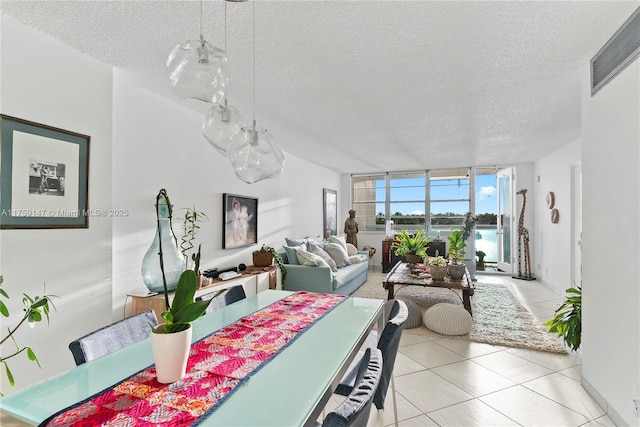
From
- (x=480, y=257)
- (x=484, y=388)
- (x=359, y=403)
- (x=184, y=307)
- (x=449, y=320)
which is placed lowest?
(x=484, y=388)

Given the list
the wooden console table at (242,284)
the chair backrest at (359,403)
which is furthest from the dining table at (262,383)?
the wooden console table at (242,284)

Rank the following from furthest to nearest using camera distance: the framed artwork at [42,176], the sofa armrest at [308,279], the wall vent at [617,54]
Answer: the sofa armrest at [308,279] < the framed artwork at [42,176] < the wall vent at [617,54]

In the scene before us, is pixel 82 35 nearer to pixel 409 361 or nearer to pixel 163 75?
pixel 163 75

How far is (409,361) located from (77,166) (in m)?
3.04

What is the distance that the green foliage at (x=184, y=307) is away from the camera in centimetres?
110

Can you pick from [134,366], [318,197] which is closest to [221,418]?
[134,366]

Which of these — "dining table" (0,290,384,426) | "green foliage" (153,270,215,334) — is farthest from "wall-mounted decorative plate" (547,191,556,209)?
"green foliage" (153,270,215,334)

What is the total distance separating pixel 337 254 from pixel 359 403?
468 cm

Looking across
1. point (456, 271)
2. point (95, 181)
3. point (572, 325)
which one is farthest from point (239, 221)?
point (572, 325)

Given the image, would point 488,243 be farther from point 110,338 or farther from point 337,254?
point 110,338

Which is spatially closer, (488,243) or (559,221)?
(559,221)

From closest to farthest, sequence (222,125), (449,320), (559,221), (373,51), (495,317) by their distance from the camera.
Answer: (222,125)
(373,51)
(449,320)
(495,317)
(559,221)

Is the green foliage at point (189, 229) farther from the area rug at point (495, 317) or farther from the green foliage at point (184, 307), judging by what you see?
the area rug at point (495, 317)

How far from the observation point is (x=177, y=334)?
108 cm
